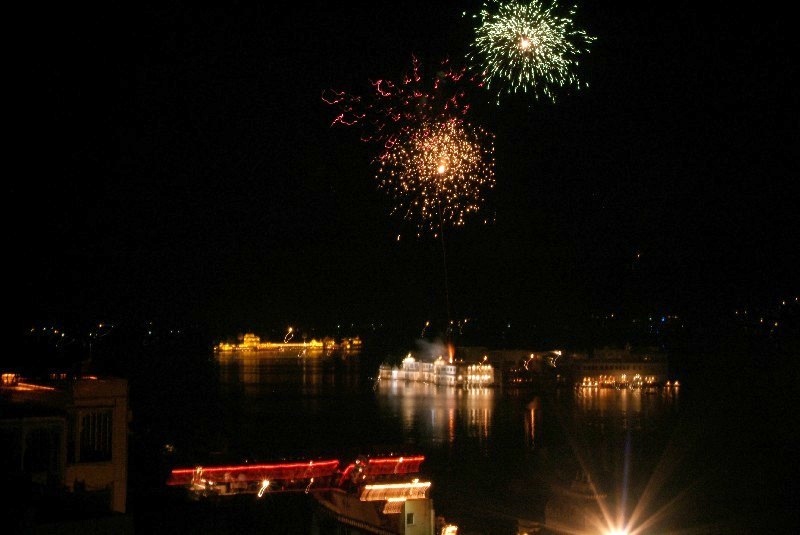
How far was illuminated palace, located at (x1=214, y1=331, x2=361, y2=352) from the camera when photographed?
90938mm

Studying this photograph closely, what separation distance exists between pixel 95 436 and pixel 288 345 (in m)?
96.4

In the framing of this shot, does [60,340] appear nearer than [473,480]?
No

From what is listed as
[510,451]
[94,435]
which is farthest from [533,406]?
[94,435]

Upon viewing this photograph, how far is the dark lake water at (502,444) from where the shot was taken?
10.5m

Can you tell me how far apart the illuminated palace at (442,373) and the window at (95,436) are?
43687 mm

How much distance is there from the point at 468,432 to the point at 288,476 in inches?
699

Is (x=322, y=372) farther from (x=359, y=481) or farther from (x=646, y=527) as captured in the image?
(x=359, y=481)

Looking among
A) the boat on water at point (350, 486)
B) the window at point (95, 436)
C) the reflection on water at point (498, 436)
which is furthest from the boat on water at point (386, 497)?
the window at point (95, 436)

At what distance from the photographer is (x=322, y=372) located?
55.1 meters

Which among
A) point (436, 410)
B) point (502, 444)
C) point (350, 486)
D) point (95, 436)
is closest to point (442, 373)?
point (436, 410)

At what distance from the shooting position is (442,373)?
5059 cm

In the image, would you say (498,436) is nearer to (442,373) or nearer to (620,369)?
(442,373)

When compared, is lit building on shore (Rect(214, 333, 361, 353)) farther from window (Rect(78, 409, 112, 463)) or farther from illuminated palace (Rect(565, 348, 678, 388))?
window (Rect(78, 409, 112, 463))

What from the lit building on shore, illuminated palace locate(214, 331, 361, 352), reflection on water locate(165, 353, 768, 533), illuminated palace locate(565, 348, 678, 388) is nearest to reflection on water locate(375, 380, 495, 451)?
reflection on water locate(165, 353, 768, 533)
